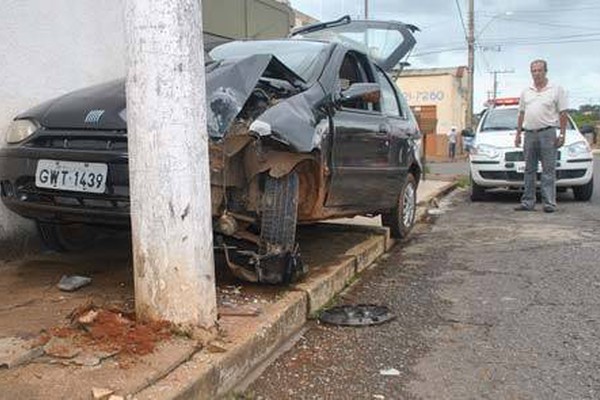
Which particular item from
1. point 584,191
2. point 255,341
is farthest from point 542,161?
point 255,341

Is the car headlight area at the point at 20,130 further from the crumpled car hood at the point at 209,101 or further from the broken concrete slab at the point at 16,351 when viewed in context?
the broken concrete slab at the point at 16,351

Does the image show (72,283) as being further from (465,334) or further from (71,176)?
(465,334)

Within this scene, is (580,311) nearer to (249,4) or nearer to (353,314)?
(353,314)

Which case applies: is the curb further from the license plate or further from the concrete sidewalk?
the license plate

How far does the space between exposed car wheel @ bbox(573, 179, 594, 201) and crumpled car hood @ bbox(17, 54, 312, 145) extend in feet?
23.5

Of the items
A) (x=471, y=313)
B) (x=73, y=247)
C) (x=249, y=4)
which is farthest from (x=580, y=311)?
(x=249, y=4)

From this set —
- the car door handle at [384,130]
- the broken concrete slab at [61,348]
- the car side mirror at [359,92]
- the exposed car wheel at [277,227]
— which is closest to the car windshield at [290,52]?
the car side mirror at [359,92]

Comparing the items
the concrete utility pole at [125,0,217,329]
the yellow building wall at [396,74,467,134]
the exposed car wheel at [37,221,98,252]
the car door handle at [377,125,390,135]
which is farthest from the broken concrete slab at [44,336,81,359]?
the yellow building wall at [396,74,467,134]

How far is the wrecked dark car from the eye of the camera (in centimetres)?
386

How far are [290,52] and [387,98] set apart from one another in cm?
134

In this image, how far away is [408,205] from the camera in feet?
22.7

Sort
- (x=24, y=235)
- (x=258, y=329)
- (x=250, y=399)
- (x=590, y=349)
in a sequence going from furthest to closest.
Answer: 1. (x=24, y=235)
2. (x=590, y=349)
3. (x=258, y=329)
4. (x=250, y=399)

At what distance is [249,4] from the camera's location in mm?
9617

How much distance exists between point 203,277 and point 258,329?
0.43m
